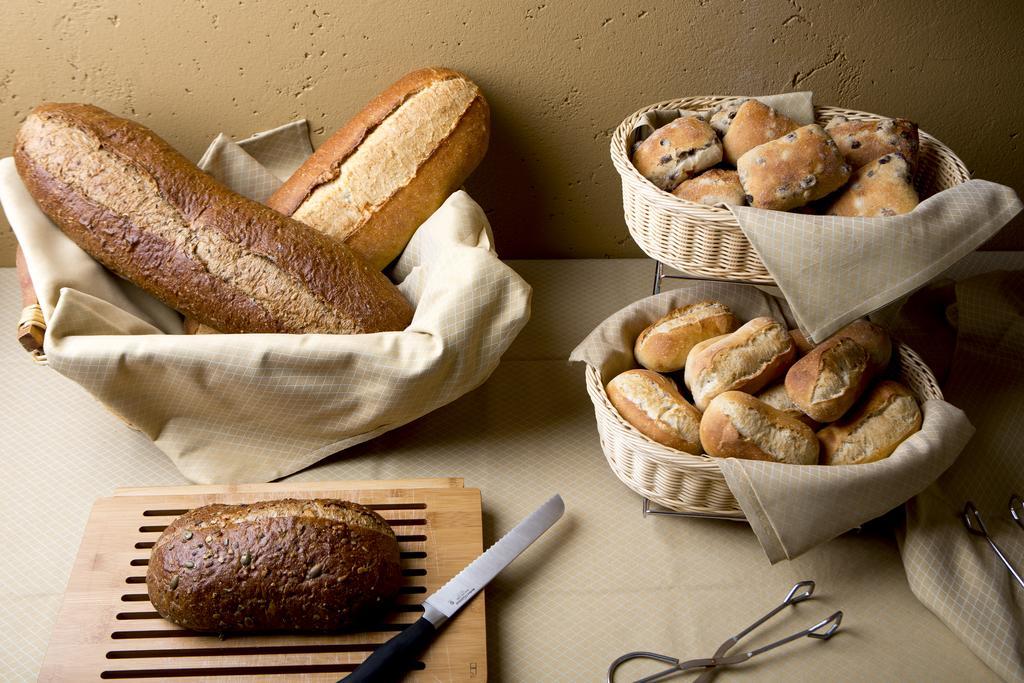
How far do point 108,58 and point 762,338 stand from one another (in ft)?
3.19

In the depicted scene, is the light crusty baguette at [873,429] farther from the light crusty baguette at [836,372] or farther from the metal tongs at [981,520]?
the metal tongs at [981,520]

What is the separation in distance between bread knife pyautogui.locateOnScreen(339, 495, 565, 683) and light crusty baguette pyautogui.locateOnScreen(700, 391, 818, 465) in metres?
0.20

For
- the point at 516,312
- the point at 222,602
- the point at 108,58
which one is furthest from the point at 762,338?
the point at 108,58

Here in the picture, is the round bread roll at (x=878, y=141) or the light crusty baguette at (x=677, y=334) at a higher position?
the round bread roll at (x=878, y=141)

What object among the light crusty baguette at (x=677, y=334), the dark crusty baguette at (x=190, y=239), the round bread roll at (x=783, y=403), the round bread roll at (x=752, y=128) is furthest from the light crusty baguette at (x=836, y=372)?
the dark crusty baguette at (x=190, y=239)

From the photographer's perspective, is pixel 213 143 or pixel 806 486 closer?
pixel 806 486

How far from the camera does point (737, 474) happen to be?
84 cm

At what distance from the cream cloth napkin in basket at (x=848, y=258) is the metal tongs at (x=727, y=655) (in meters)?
0.28

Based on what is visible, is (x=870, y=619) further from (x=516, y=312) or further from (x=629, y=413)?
(x=516, y=312)

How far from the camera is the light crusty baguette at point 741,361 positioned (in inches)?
37.5

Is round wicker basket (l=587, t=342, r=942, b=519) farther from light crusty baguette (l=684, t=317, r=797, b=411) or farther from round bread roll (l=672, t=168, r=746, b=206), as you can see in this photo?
round bread roll (l=672, t=168, r=746, b=206)

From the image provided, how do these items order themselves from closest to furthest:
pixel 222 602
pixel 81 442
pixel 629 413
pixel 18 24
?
pixel 222 602 < pixel 629 413 < pixel 81 442 < pixel 18 24

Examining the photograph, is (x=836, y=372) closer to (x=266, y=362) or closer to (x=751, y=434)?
(x=751, y=434)

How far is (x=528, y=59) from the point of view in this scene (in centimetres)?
127
